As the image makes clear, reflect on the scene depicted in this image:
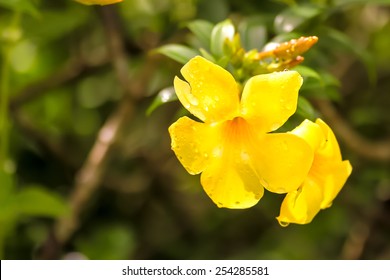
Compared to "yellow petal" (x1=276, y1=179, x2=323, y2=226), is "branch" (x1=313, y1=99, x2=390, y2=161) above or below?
below

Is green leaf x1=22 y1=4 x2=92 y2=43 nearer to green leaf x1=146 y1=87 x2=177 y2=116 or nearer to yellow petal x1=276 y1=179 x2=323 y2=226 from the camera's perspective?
green leaf x1=146 y1=87 x2=177 y2=116

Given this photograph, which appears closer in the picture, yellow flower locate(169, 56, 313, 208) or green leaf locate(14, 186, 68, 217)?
yellow flower locate(169, 56, 313, 208)

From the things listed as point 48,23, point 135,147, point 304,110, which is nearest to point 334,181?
point 304,110

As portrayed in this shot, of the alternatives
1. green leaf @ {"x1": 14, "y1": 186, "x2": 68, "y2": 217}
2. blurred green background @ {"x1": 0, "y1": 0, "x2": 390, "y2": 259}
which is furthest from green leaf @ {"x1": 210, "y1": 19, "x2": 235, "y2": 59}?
green leaf @ {"x1": 14, "y1": 186, "x2": 68, "y2": 217}

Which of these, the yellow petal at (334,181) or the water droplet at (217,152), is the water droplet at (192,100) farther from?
the yellow petal at (334,181)

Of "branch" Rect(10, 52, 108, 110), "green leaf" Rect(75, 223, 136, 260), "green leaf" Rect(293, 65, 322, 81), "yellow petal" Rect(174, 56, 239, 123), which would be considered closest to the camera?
"yellow petal" Rect(174, 56, 239, 123)

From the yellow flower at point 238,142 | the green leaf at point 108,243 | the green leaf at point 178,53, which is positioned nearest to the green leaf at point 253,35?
the green leaf at point 178,53

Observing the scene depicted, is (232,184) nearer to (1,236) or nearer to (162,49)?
(162,49)

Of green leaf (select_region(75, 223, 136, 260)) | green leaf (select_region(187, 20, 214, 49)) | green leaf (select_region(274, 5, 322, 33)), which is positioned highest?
green leaf (select_region(187, 20, 214, 49))
